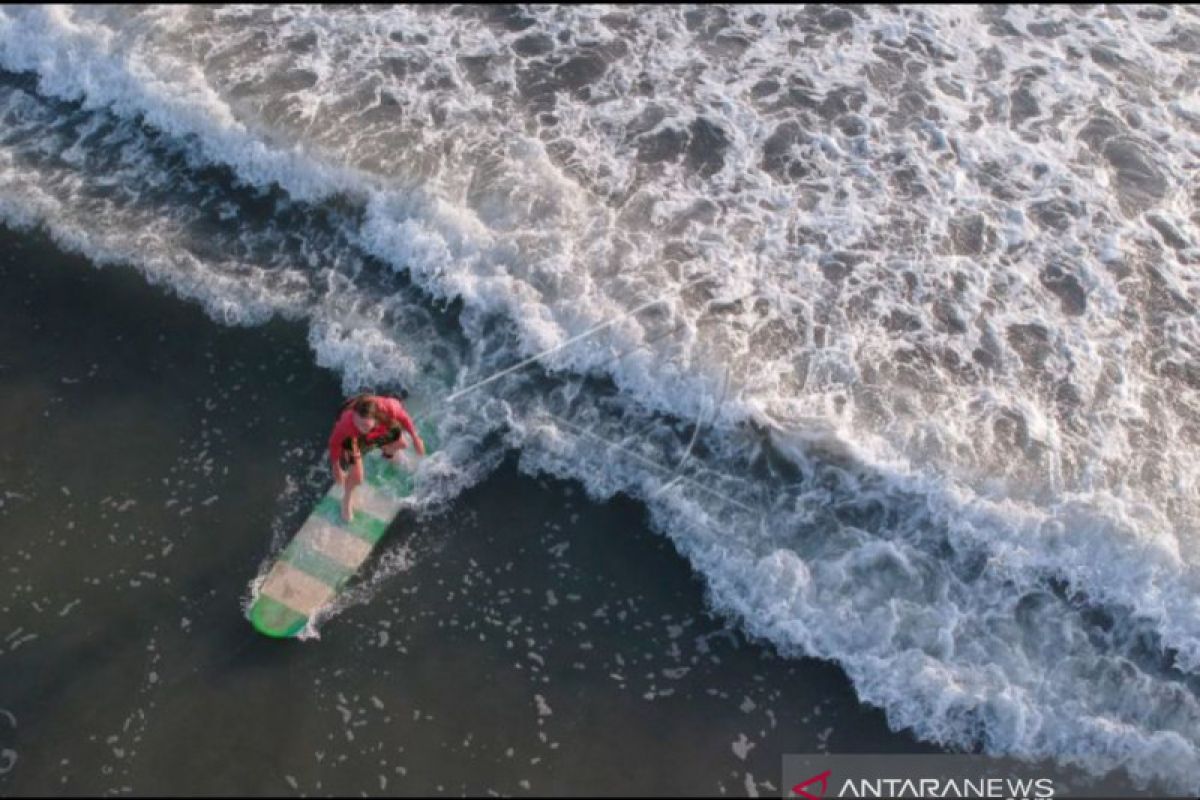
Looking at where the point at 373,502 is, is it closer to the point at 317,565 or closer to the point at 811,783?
the point at 317,565

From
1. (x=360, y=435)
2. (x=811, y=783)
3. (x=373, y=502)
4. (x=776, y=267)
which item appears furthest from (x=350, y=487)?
(x=776, y=267)

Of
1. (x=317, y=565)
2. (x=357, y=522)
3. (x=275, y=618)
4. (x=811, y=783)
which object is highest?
(x=357, y=522)

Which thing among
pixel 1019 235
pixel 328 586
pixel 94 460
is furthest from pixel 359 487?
pixel 1019 235

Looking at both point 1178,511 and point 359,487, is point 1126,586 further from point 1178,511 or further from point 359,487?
point 359,487

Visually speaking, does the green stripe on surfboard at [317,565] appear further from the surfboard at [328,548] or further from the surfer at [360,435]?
the surfer at [360,435]

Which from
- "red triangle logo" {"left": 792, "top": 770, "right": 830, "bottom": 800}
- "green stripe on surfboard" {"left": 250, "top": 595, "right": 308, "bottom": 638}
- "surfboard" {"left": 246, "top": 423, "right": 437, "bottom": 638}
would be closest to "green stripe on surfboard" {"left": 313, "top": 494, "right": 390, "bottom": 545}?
"surfboard" {"left": 246, "top": 423, "right": 437, "bottom": 638}

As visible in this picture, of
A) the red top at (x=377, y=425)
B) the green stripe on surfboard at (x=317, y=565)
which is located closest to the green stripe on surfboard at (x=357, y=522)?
the green stripe on surfboard at (x=317, y=565)
